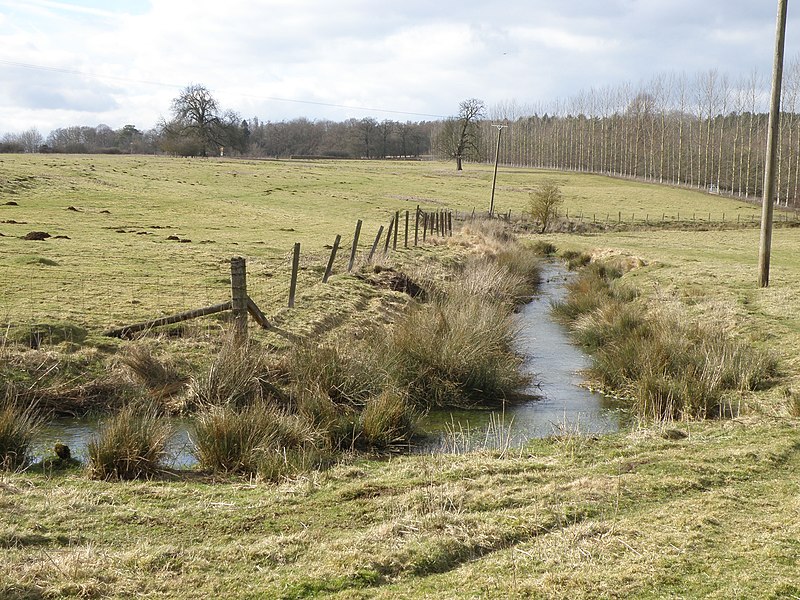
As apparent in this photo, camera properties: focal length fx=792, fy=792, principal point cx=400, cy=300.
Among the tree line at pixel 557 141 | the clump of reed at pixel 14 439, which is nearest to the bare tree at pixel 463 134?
the tree line at pixel 557 141

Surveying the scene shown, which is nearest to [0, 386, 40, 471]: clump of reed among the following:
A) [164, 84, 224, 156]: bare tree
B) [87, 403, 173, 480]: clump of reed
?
[87, 403, 173, 480]: clump of reed

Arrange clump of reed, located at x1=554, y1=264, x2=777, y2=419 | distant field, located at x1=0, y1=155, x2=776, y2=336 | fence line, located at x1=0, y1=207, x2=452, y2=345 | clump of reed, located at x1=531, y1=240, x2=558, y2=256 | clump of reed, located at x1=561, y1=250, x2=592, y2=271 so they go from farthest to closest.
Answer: clump of reed, located at x1=531, y1=240, x2=558, y2=256, clump of reed, located at x1=561, y1=250, x2=592, y2=271, distant field, located at x1=0, y1=155, x2=776, y2=336, fence line, located at x1=0, y1=207, x2=452, y2=345, clump of reed, located at x1=554, y1=264, x2=777, y2=419

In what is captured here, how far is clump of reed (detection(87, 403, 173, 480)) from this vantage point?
909 cm

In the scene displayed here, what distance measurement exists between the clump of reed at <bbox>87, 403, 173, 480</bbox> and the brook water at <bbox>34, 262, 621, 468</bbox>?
2.29ft

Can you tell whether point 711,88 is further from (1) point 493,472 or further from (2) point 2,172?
(1) point 493,472

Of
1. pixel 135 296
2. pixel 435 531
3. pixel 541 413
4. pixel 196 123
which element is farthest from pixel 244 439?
pixel 196 123

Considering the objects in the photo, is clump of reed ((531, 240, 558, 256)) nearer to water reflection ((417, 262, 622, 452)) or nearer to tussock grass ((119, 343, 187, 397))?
water reflection ((417, 262, 622, 452))

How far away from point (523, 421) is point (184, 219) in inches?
1202

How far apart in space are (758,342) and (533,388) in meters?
5.14

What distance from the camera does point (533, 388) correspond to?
1572 cm

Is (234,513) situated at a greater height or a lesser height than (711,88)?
lesser

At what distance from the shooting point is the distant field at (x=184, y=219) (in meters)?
18.3

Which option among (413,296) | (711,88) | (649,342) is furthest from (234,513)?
(711,88)

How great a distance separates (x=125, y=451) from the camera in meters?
9.16
